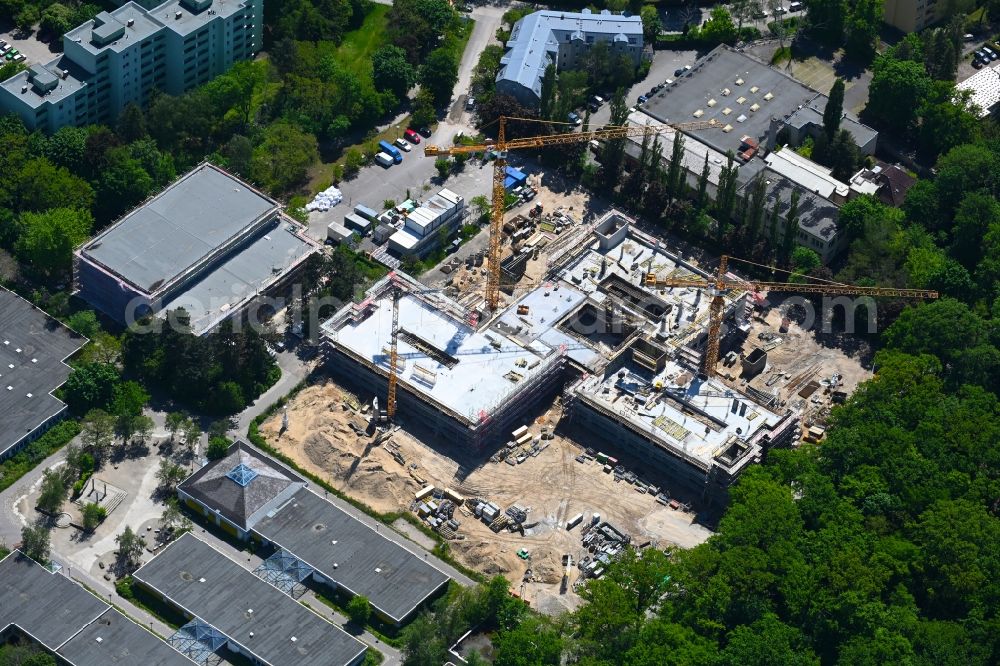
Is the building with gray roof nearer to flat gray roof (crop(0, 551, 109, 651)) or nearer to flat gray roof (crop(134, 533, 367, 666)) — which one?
flat gray roof (crop(0, 551, 109, 651))

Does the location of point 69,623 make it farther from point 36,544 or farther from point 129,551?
point 129,551

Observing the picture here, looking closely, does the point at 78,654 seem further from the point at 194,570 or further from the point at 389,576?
the point at 389,576

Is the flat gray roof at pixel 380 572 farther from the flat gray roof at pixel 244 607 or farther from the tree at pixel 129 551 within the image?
the tree at pixel 129 551

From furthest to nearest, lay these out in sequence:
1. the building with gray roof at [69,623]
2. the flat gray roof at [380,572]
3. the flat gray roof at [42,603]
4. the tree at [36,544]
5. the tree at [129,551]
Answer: the tree at [129,551] < the flat gray roof at [380,572] < the tree at [36,544] < the flat gray roof at [42,603] < the building with gray roof at [69,623]

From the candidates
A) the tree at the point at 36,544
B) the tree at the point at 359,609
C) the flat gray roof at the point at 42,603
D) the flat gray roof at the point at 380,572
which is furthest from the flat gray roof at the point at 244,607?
the tree at the point at 36,544

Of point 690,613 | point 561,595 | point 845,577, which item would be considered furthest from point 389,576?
point 845,577

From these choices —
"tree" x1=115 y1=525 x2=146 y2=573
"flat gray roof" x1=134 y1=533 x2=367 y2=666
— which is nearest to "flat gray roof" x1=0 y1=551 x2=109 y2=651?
"tree" x1=115 y1=525 x2=146 y2=573

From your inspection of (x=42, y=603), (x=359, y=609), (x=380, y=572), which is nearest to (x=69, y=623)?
(x=42, y=603)
